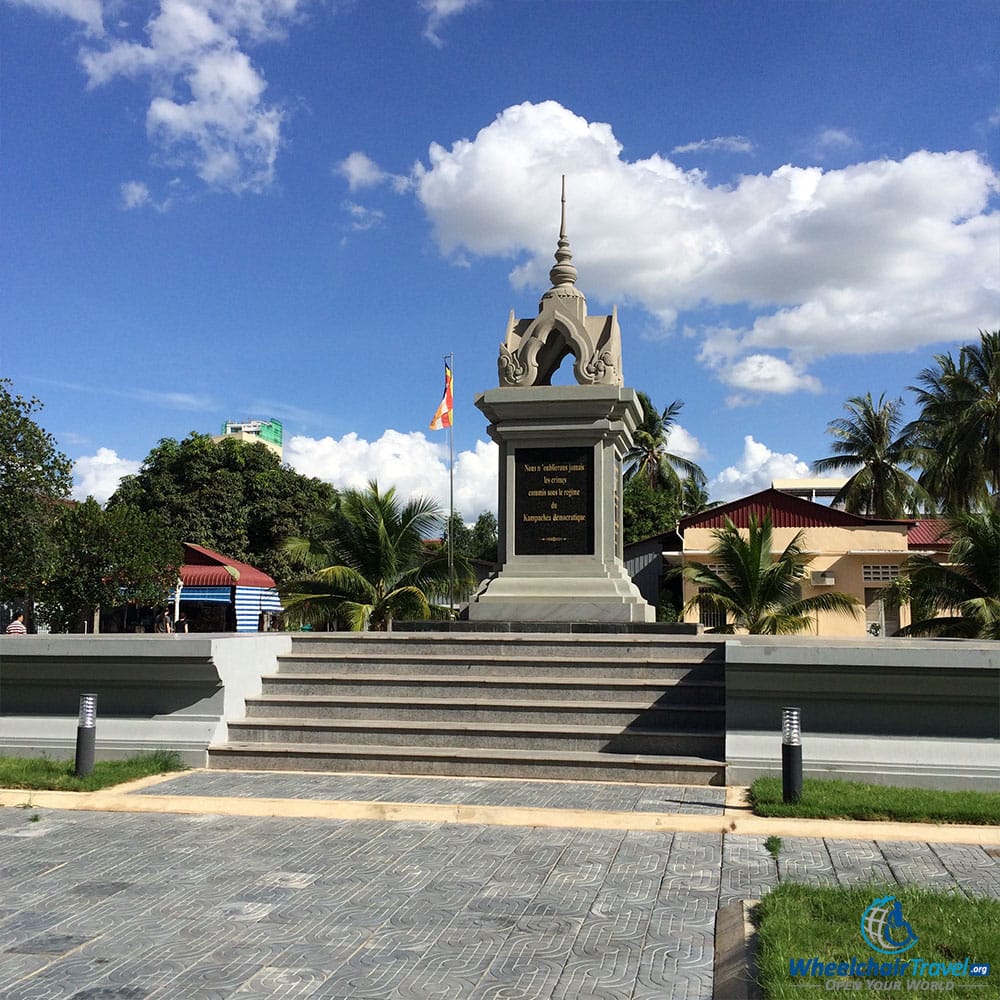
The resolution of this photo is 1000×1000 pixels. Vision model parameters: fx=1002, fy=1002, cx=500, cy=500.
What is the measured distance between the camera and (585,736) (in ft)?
34.0

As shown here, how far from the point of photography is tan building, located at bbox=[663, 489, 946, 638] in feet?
122

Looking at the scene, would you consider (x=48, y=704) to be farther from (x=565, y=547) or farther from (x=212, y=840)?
(x=565, y=547)

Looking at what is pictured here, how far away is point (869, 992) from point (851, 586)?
116 feet

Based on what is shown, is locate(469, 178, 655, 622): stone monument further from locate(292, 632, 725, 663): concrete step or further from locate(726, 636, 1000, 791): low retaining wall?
locate(726, 636, 1000, 791): low retaining wall

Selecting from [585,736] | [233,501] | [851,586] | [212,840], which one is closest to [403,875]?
[212,840]

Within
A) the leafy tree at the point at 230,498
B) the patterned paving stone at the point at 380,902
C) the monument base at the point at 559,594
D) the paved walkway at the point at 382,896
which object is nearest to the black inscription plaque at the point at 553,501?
the monument base at the point at 559,594

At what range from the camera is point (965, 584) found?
1961cm

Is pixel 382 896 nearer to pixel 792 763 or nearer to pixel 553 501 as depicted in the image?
pixel 792 763

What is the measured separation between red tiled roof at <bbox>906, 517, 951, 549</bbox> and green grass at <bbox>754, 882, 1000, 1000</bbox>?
118 feet

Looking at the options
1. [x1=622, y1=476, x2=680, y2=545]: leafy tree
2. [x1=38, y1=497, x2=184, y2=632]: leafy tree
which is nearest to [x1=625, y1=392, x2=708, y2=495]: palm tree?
[x1=622, y1=476, x2=680, y2=545]: leafy tree

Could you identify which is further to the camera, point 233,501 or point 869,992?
point 233,501

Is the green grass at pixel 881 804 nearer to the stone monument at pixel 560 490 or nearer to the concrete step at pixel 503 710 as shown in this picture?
the concrete step at pixel 503 710

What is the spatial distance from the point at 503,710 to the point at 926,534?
35.6 m

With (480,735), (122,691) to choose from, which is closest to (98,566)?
(122,691)
